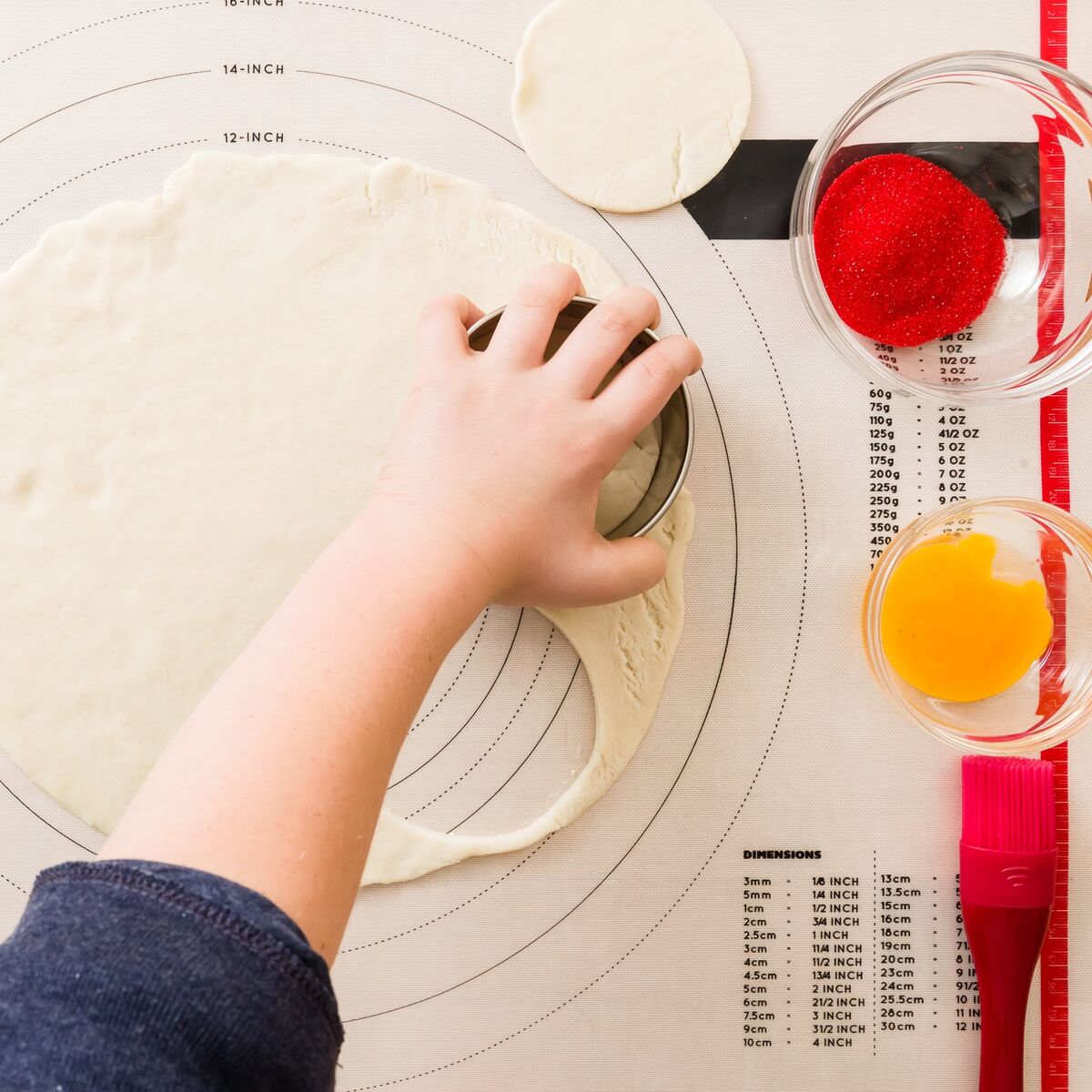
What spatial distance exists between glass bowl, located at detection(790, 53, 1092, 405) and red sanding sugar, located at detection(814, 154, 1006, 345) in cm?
2

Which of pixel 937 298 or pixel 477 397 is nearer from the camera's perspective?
pixel 477 397

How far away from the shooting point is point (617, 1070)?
71 cm

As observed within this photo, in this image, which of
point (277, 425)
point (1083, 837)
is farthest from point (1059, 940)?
point (277, 425)

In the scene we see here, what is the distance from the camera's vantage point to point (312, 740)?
0.43 metres

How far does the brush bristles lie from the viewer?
2.26ft

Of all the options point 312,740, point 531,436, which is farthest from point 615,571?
point 312,740

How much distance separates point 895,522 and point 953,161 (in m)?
0.30

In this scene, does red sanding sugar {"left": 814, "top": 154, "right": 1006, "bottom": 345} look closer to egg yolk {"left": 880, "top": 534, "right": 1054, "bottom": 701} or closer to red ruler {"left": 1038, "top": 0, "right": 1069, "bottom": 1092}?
red ruler {"left": 1038, "top": 0, "right": 1069, "bottom": 1092}

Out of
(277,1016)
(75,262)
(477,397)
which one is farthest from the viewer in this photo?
(75,262)

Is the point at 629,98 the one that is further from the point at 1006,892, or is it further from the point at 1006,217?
the point at 1006,892

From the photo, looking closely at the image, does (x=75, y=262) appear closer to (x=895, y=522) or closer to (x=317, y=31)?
(x=317, y=31)

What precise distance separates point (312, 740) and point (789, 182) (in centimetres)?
58

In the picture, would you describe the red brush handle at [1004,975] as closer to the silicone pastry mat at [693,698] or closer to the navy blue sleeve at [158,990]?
the silicone pastry mat at [693,698]

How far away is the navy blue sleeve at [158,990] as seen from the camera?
0.36 meters
